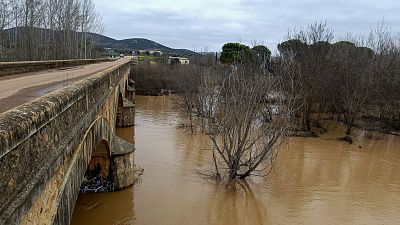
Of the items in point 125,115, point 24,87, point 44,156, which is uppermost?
point 24,87

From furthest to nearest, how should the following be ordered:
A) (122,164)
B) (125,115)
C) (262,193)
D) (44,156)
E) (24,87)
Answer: (125,115), (262,193), (122,164), (24,87), (44,156)

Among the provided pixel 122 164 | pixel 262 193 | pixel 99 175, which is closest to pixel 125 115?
pixel 99 175

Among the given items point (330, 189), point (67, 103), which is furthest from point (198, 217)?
point (67, 103)

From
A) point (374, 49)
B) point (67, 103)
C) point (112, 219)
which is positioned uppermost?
point (374, 49)

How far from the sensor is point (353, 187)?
14844mm

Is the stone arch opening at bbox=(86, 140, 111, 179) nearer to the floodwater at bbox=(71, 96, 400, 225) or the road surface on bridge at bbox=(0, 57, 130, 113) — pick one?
the floodwater at bbox=(71, 96, 400, 225)

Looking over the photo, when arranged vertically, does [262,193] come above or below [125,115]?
below

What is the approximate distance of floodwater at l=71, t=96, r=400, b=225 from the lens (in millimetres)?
11586

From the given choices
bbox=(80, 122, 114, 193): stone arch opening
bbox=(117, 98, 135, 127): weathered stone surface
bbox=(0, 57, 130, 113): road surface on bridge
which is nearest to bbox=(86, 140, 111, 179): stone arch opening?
bbox=(80, 122, 114, 193): stone arch opening

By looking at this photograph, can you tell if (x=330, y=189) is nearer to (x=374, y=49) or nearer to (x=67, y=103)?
(x=67, y=103)

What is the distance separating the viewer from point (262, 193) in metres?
13.5

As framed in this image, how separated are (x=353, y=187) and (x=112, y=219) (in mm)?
8884

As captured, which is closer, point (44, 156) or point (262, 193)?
point (44, 156)

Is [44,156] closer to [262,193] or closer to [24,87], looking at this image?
[24,87]
